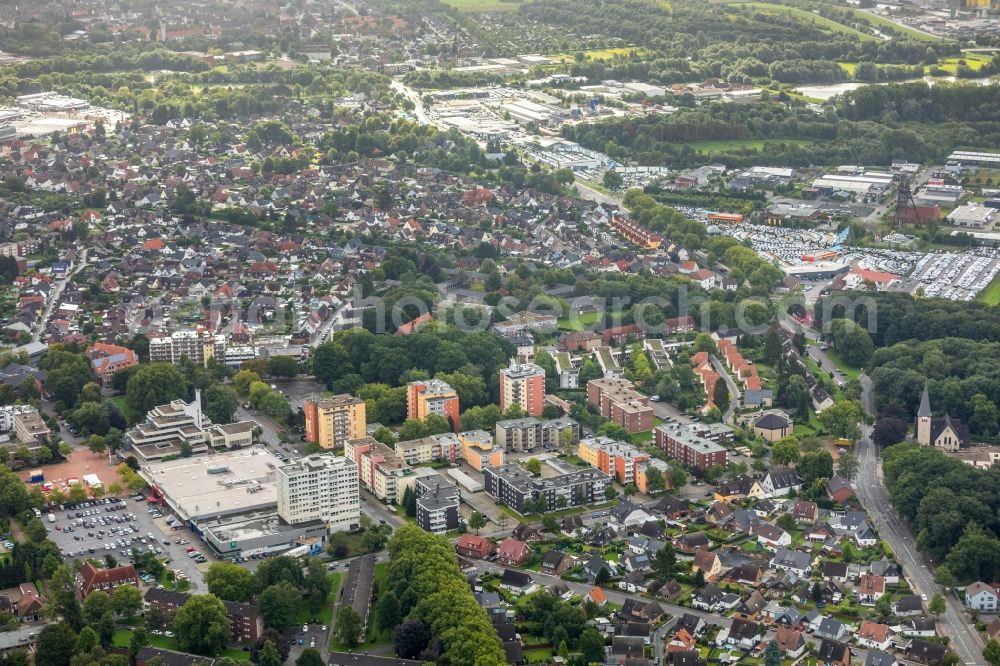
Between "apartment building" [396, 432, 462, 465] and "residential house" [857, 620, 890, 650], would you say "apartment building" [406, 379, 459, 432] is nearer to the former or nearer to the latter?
"apartment building" [396, 432, 462, 465]

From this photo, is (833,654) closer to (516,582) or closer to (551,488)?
(516,582)

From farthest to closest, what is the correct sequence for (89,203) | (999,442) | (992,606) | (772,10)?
1. (772,10)
2. (89,203)
3. (999,442)
4. (992,606)

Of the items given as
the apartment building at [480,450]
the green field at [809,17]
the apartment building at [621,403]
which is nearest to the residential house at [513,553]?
the apartment building at [480,450]

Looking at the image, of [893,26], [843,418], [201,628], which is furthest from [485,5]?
[201,628]

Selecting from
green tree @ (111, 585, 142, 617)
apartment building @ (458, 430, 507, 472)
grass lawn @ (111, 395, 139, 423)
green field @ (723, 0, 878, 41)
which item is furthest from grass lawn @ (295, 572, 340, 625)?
green field @ (723, 0, 878, 41)

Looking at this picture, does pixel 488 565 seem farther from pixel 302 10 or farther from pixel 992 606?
pixel 302 10

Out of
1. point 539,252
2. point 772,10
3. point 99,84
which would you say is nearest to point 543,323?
point 539,252
